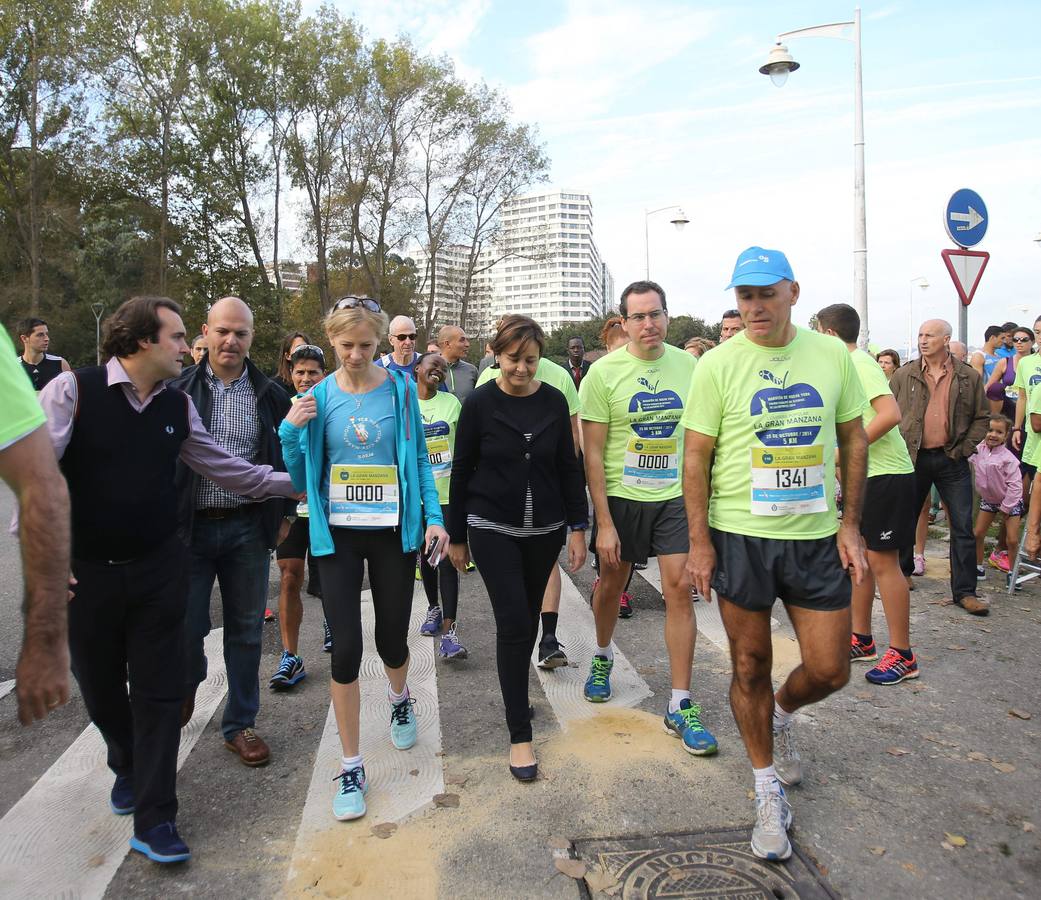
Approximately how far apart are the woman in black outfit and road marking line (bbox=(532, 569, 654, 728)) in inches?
30.4

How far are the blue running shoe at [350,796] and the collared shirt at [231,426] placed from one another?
1.39 meters

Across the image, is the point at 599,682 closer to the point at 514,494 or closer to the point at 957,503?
the point at 514,494

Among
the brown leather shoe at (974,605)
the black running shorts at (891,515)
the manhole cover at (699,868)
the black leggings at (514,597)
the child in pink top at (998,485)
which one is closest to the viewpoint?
the manhole cover at (699,868)

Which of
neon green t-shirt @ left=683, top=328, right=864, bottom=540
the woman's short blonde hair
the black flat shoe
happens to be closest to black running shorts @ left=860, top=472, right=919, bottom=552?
neon green t-shirt @ left=683, top=328, right=864, bottom=540

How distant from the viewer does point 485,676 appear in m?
4.91

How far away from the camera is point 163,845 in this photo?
9.76 ft

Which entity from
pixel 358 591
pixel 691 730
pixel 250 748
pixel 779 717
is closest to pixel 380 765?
pixel 250 748

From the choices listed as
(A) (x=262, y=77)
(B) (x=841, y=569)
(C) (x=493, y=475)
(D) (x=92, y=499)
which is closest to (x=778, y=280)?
(B) (x=841, y=569)

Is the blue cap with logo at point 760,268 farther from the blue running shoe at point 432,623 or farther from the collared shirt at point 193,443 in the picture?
the blue running shoe at point 432,623

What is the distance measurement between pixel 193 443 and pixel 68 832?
1638 mm

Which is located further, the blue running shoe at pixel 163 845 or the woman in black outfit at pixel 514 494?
the woman in black outfit at pixel 514 494

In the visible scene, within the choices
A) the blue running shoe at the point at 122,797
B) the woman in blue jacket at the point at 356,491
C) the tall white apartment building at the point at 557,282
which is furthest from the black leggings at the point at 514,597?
the tall white apartment building at the point at 557,282

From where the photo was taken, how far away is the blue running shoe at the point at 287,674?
15.5 feet

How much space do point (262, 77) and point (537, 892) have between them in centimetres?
3388
